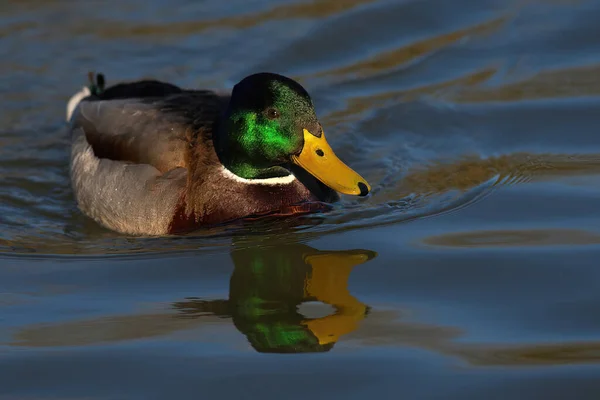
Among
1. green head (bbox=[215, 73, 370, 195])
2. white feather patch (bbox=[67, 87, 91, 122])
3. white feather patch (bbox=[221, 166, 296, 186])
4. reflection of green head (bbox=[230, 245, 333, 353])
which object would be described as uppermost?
white feather patch (bbox=[67, 87, 91, 122])

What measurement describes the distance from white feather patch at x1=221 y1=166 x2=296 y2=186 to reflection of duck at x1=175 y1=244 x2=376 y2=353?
718mm

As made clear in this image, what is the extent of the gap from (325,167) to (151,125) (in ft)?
4.28

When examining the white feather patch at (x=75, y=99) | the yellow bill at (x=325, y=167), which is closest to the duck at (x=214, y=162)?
the yellow bill at (x=325, y=167)

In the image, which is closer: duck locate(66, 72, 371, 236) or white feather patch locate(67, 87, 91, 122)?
duck locate(66, 72, 371, 236)

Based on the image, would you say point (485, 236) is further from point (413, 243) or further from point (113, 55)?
point (113, 55)

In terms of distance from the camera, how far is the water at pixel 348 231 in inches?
200

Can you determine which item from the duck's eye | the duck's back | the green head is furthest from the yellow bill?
the duck's back

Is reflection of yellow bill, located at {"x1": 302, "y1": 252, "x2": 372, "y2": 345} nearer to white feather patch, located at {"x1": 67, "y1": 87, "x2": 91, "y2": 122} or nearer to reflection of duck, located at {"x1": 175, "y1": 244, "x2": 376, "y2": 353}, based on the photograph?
reflection of duck, located at {"x1": 175, "y1": 244, "x2": 376, "y2": 353}

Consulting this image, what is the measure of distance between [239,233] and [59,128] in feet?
9.34

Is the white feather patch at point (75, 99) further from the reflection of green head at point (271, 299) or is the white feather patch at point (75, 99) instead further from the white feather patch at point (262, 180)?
the reflection of green head at point (271, 299)

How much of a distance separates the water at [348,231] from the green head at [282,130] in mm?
362

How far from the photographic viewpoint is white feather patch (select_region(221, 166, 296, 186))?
7.37 metres

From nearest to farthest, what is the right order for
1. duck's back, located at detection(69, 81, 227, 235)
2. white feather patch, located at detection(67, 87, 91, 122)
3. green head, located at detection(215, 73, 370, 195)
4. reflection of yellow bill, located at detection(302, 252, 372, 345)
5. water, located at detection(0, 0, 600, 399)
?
1. water, located at detection(0, 0, 600, 399)
2. reflection of yellow bill, located at detection(302, 252, 372, 345)
3. green head, located at detection(215, 73, 370, 195)
4. duck's back, located at detection(69, 81, 227, 235)
5. white feather patch, located at detection(67, 87, 91, 122)

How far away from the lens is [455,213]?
7137 millimetres
